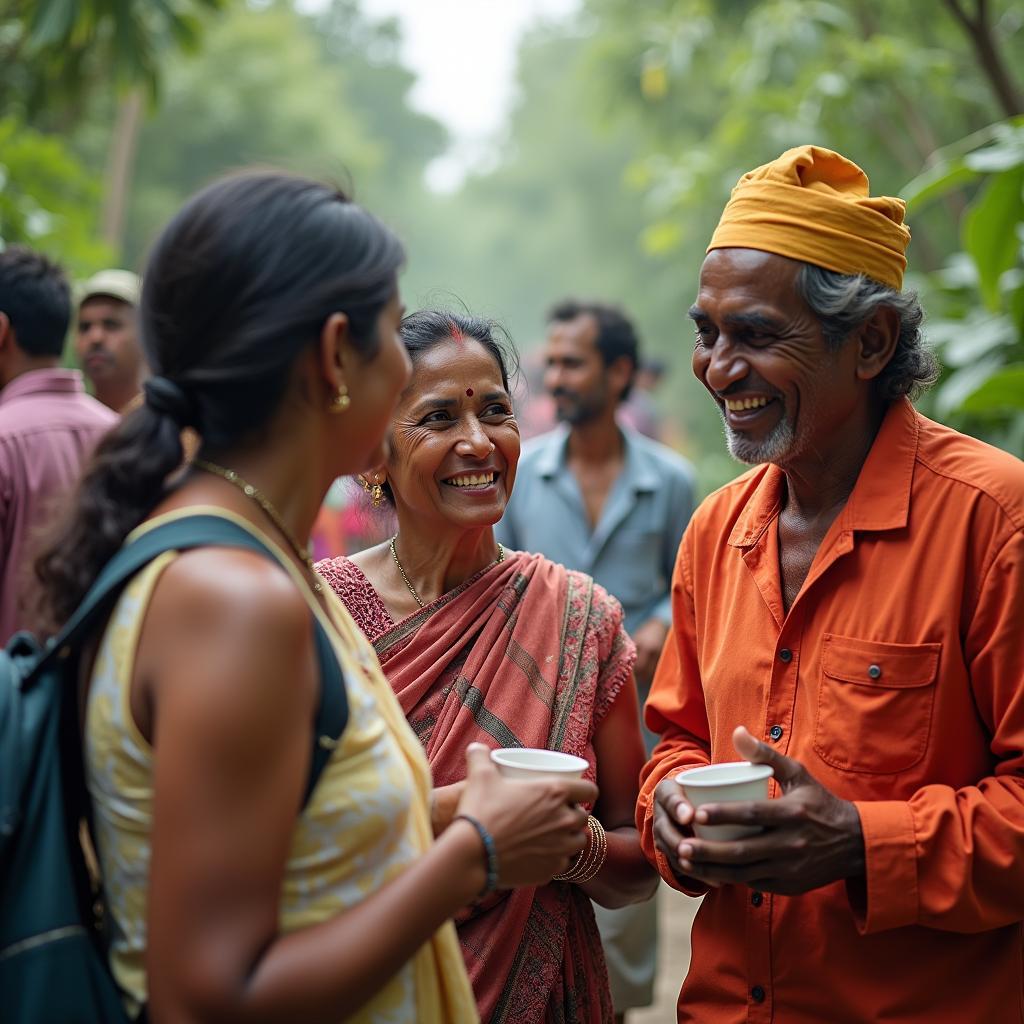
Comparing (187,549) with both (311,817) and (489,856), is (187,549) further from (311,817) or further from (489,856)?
(489,856)

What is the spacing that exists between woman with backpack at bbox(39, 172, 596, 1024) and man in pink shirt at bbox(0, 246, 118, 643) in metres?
2.84

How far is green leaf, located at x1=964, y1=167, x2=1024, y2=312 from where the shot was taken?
5484 millimetres

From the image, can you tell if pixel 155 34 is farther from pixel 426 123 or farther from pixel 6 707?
pixel 426 123

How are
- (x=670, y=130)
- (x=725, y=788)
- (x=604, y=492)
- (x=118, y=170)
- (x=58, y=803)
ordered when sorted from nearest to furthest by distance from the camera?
(x=58, y=803), (x=725, y=788), (x=604, y=492), (x=118, y=170), (x=670, y=130)

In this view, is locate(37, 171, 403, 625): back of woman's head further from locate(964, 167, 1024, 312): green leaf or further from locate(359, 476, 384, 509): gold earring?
locate(964, 167, 1024, 312): green leaf

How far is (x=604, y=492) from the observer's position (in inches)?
233

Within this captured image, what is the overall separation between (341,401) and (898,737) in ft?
3.97

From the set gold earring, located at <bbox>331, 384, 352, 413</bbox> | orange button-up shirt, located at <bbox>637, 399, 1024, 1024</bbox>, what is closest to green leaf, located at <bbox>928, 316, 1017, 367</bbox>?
orange button-up shirt, located at <bbox>637, 399, 1024, 1024</bbox>

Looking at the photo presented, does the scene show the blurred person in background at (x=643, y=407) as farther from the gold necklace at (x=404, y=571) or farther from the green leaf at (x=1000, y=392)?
the gold necklace at (x=404, y=571)

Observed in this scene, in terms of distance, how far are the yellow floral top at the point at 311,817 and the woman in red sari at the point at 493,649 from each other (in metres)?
0.80

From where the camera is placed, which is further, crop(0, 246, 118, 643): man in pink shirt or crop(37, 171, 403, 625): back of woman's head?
crop(0, 246, 118, 643): man in pink shirt

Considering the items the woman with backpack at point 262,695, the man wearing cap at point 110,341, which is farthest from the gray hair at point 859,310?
the man wearing cap at point 110,341

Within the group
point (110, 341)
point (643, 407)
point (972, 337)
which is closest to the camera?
point (110, 341)

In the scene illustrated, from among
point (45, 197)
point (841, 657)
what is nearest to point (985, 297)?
point (841, 657)
